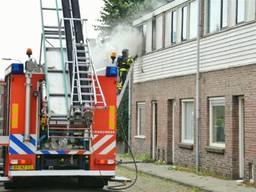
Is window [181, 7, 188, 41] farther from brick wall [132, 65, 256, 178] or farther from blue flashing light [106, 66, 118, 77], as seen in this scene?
blue flashing light [106, 66, 118, 77]

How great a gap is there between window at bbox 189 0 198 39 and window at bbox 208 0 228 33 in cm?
97

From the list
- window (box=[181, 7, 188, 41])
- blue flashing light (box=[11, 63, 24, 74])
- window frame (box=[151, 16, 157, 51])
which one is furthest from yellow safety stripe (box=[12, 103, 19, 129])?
window frame (box=[151, 16, 157, 51])

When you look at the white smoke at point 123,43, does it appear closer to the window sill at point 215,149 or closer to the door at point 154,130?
the door at point 154,130

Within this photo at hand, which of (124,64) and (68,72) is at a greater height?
(124,64)

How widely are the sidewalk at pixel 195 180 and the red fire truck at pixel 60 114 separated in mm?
2811

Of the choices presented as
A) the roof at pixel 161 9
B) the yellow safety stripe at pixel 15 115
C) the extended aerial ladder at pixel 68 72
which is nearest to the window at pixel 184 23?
the roof at pixel 161 9

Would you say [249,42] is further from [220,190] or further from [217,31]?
[220,190]

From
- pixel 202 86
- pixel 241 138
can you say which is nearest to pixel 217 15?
pixel 202 86

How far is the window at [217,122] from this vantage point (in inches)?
725

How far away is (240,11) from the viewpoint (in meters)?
17.4

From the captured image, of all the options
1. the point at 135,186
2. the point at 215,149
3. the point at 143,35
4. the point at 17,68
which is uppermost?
the point at 143,35

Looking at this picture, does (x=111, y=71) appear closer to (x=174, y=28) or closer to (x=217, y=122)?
(x=217, y=122)

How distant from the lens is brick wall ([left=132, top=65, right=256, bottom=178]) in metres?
16.5

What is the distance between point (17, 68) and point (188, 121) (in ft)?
29.5
